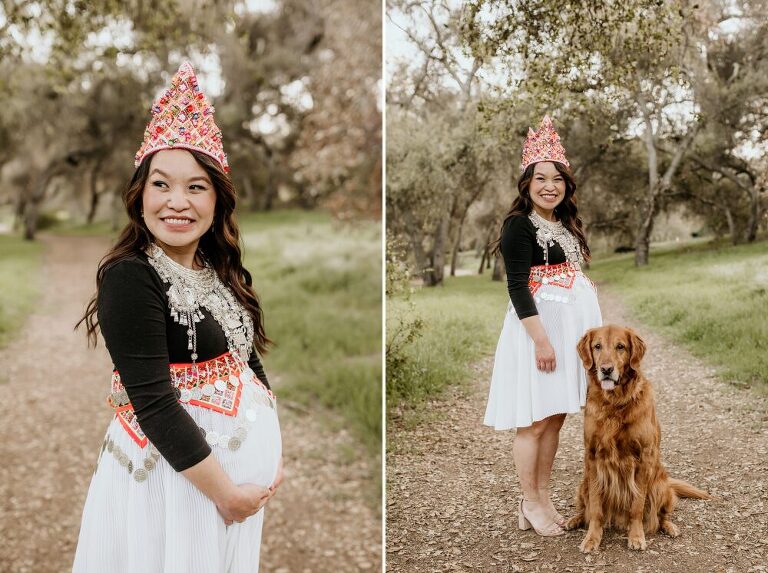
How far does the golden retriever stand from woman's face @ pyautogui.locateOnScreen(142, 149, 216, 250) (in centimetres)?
117

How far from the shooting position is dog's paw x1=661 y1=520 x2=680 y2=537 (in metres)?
1.98

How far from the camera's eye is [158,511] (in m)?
1.47

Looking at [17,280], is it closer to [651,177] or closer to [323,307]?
[323,307]

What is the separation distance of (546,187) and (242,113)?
3.96 metres

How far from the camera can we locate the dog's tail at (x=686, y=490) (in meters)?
2.00

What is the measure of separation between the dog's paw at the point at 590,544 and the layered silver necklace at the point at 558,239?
821 millimetres

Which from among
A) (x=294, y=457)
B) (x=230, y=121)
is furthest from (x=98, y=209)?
(x=294, y=457)

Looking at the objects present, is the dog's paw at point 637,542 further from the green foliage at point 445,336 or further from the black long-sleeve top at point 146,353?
the black long-sleeve top at point 146,353

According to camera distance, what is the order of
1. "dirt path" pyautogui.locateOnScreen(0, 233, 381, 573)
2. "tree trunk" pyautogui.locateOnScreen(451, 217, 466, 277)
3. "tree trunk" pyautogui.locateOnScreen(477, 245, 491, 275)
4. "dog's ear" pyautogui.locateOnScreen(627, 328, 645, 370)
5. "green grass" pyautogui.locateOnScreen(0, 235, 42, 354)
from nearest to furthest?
"dog's ear" pyautogui.locateOnScreen(627, 328, 645, 370)
"tree trunk" pyautogui.locateOnScreen(477, 245, 491, 275)
"tree trunk" pyautogui.locateOnScreen(451, 217, 466, 277)
"dirt path" pyautogui.locateOnScreen(0, 233, 381, 573)
"green grass" pyautogui.locateOnScreen(0, 235, 42, 354)

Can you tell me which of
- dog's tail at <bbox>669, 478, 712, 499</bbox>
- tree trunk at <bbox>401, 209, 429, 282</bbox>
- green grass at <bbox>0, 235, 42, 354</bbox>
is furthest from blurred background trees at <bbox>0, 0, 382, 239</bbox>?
dog's tail at <bbox>669, 478, 712, 499</bbox>

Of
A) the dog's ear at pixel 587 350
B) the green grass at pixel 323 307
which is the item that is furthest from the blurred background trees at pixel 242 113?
the dog's ear at pixel 587 350

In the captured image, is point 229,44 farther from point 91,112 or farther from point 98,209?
point 98,209

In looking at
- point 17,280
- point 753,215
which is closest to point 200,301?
point 753,215

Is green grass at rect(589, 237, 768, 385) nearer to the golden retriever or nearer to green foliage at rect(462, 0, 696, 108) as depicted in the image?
the golden retriever
